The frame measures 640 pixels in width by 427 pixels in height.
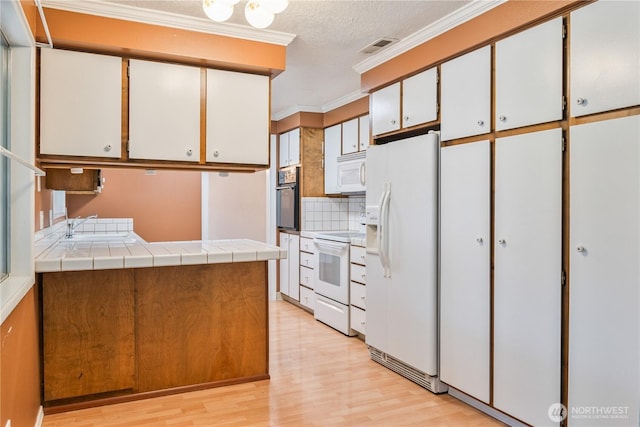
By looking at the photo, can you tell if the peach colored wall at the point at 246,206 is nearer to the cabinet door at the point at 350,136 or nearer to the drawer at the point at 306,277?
the drawer at the point at 306,277

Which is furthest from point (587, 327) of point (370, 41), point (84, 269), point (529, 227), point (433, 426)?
point (84, 269)

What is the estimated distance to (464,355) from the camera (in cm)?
269

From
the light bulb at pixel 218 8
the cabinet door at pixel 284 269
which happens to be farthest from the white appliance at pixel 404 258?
the cabinet door at pixel 284 269

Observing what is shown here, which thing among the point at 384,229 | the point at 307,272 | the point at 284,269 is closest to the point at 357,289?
the point at 384,229

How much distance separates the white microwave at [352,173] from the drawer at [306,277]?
0.99m

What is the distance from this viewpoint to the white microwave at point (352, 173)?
14.5 feet

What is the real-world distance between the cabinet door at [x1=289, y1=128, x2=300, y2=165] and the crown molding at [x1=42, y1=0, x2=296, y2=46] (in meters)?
2.28

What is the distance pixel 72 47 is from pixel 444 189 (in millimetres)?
2380

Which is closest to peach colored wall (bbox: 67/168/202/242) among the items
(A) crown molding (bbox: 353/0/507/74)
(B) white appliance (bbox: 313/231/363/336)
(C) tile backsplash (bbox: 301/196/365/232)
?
(C) tile backsplash (bbox: 301/196/365/232)

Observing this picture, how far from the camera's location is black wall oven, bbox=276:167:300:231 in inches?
209

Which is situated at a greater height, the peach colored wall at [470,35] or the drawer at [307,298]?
the peach colored wall at [470,35]

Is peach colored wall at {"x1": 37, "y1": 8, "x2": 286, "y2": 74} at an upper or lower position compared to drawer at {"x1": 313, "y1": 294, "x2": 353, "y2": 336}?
upper

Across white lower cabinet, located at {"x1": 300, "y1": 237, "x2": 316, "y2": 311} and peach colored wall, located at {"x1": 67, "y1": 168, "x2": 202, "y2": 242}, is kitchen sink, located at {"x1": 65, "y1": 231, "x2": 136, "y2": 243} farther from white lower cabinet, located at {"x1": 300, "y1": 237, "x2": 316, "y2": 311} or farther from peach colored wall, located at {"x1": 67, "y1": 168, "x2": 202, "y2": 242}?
white lower cabinet, located at {"x1": 300, "y1": 237, "x2": 316, "y2": 311}

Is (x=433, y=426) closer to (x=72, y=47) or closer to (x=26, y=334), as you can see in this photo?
(x=26, y=334)
